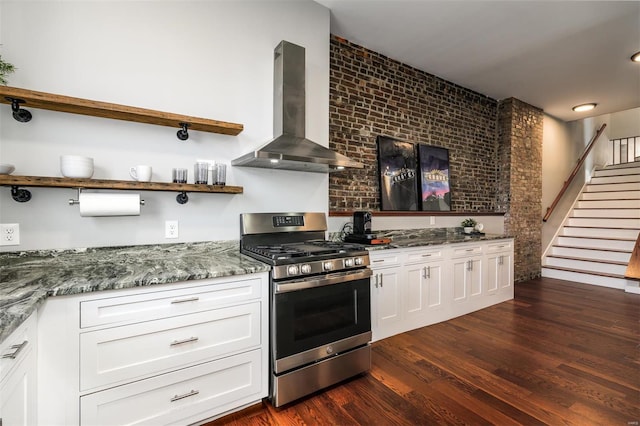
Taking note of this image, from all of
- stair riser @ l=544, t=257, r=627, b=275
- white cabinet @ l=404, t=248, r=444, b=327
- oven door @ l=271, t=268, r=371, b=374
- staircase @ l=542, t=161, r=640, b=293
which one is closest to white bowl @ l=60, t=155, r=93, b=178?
oven door @ l=271, t=268, r=371, b=374

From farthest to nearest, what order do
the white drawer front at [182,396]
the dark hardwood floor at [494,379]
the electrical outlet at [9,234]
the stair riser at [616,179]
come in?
the stair riser at [616,179], the dark hardwood floor at [494,379], the electrical outlet at [9,234], the white drawer front at [182,396]

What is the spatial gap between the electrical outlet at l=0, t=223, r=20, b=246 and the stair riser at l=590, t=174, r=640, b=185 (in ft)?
30.9

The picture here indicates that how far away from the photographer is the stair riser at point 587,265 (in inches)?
189

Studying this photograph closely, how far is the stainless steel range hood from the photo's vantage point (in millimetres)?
2291

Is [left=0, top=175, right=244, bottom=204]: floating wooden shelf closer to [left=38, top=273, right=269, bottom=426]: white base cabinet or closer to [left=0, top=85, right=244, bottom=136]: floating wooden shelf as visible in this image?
[left=0, top=85, right=244, bottom=136]: floating wooden shelf

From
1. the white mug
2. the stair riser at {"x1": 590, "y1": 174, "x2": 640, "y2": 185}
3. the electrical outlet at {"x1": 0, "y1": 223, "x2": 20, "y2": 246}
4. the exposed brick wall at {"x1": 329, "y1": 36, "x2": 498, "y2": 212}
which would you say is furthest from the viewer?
the stair riser at {"x1": 590, "y1": 174, "x2": 640, "y2": 185}

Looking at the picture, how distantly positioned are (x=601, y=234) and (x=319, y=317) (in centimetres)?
642

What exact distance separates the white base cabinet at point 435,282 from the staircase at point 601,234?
2.10 metres

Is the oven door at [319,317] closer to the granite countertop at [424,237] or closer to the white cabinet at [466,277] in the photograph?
the granite countertop at [424,237]

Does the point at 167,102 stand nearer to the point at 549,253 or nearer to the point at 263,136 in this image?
the point at 263,136

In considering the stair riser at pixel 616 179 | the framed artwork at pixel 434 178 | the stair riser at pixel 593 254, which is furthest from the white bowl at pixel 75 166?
the stair riser at pixel 616 179

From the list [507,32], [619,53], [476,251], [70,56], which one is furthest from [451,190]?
[70,56]

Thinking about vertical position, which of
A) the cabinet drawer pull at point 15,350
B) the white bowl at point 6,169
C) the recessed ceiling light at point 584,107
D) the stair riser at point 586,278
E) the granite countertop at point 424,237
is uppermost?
the recessed ceiling light at point 584,107

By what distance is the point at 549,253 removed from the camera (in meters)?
5.76
